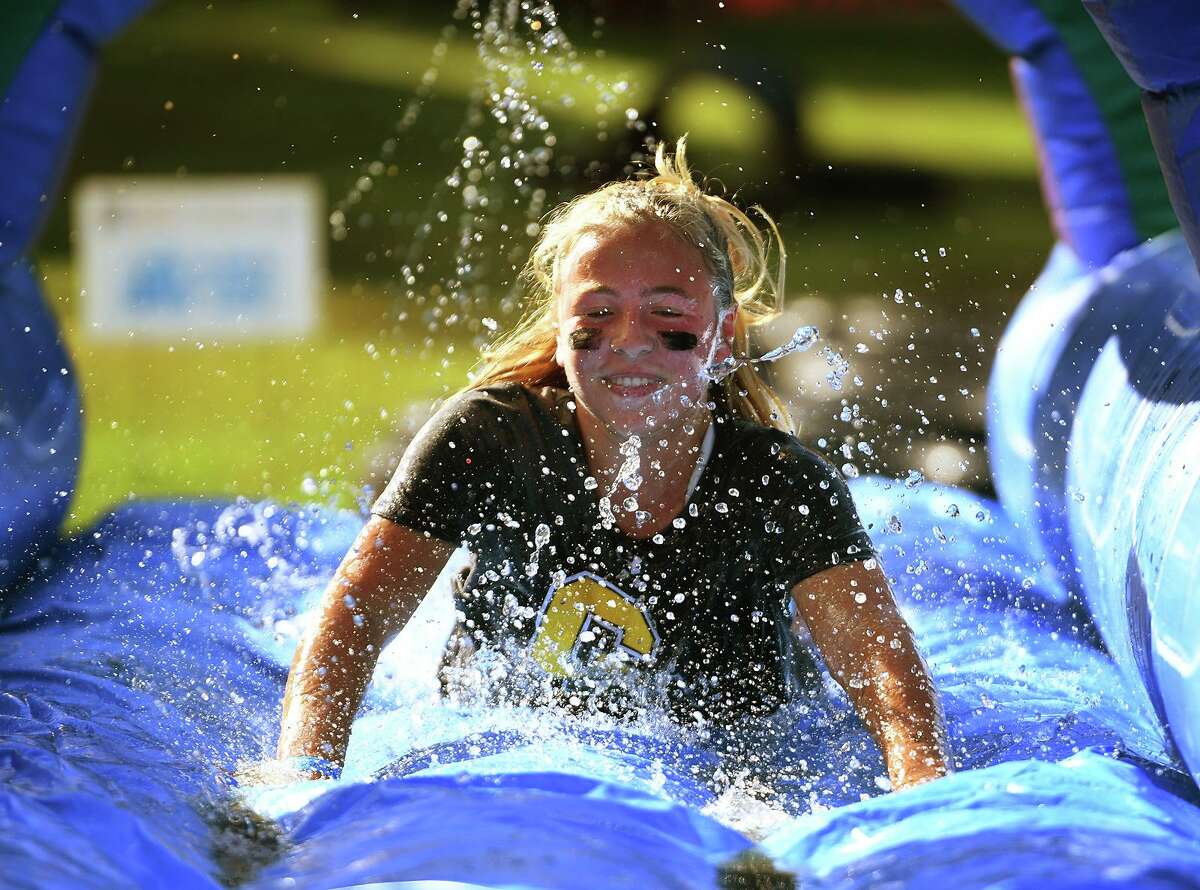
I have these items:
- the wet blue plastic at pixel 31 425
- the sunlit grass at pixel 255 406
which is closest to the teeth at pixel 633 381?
the wet blue plastic at pixel 31 425

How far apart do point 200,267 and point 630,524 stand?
13.1 feet

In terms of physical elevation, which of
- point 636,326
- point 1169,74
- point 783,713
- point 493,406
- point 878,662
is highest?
point 1169,74

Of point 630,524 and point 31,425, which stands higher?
point 31,425

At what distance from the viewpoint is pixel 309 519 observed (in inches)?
140

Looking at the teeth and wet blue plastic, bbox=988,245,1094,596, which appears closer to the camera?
the teeth

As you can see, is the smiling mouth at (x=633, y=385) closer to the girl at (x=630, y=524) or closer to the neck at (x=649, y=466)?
the girl at (x=630, y=524)

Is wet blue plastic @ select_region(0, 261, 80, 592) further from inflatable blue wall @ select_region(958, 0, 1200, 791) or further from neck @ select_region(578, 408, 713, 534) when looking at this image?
inflatable blue wall @ select_region(958, 0, 1200, 791)

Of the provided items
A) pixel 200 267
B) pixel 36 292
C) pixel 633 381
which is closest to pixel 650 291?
pixel 633 381

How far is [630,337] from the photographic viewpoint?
2273 millimetres

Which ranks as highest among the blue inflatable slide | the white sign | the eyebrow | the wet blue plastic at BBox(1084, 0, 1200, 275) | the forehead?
the white sign

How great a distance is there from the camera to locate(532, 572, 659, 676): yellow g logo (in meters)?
2.32

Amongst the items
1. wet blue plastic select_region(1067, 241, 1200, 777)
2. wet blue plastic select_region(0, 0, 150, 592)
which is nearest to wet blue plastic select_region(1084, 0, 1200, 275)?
wet blue plastic select_region(1067, 241, 1200, 777)

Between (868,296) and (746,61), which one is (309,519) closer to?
(868,296)

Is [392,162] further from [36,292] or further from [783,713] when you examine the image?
[783,713]
